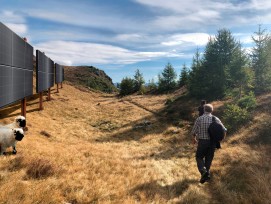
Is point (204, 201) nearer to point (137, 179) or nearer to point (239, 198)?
point (239, 198)

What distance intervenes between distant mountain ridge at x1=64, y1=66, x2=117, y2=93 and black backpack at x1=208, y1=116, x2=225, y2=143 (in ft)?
314

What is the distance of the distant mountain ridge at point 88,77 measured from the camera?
107250mm

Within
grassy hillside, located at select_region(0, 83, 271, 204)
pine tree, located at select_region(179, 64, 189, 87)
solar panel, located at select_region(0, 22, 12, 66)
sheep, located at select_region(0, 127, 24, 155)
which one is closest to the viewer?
grassy hillside, located at select_region(0, 83, 271, 204)

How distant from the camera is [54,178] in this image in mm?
8039

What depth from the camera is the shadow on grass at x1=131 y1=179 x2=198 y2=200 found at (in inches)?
325

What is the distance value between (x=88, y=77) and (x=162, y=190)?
380 feet

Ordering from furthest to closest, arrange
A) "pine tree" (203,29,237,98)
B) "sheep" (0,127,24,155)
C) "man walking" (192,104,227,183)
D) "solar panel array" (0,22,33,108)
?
"pine tree" (203,29,237,98) < "solar panel array" (0,22,33,108) < "sheep" (0,127,24,155) < "man walking" (192,104,227,183)

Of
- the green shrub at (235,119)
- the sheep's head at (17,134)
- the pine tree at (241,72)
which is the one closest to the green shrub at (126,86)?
the pine tree at (241,72)

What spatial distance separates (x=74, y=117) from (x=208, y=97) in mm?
18438

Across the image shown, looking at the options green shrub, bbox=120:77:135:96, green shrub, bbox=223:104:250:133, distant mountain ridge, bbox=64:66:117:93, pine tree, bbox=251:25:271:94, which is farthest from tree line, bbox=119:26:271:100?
distant mountain ridge, bbox=64:66:117:93

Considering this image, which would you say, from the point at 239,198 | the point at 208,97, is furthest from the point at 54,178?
the point at 208,97

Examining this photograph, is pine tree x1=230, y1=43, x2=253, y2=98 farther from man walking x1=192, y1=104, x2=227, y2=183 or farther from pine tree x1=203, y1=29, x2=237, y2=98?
man walking x1=192, y1=104, x2=227, y2=183

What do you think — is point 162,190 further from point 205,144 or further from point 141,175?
point 205,144

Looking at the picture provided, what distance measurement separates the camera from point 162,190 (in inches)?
353
